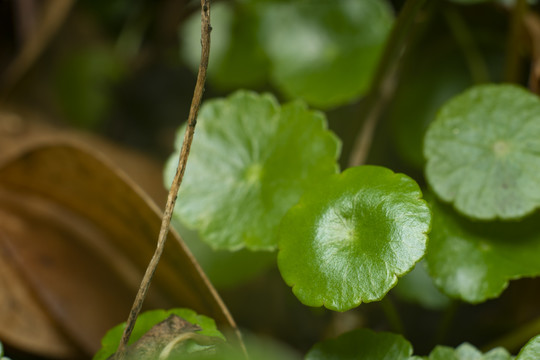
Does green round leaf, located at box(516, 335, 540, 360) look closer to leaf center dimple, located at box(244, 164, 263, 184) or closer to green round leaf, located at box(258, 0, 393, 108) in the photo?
leaf center dimple, located at box(244, 164, 263, 184)

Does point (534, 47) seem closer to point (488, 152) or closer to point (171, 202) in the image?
point (488, 152)

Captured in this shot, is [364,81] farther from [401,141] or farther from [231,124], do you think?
[231,124]

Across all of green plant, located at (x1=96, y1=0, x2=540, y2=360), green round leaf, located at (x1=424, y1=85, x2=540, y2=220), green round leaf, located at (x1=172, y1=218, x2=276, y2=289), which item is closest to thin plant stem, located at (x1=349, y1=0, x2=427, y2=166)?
green plant, located at (x1=96, y1=0, x2=540, y2=360)

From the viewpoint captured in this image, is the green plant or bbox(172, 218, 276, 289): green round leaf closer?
the green plant

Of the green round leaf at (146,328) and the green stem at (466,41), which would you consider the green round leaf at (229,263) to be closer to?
the green round leaf at (146,328)

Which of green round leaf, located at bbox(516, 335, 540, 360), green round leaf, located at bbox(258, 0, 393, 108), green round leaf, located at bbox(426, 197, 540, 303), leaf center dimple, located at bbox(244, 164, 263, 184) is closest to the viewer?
green round leaf, located at bbox(516, 335, 540, 360)

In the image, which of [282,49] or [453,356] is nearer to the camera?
[453,356]

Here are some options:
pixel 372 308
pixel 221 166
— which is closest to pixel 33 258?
pixel 221 166
